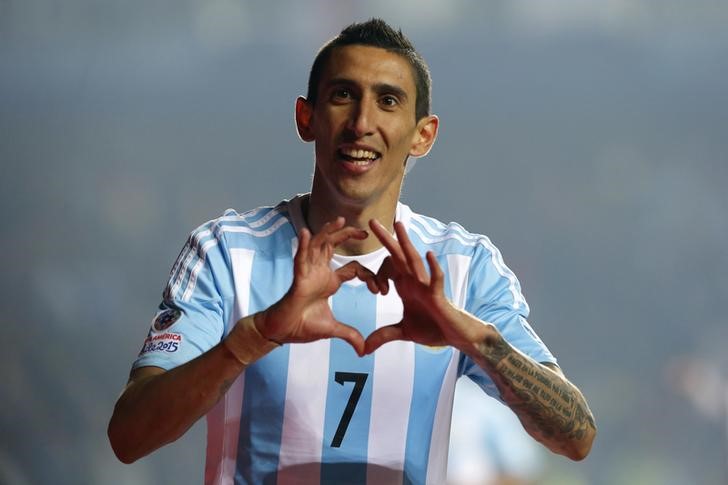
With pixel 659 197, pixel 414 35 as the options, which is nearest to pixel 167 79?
pixel 414 35

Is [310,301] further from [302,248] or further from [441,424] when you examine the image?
[441,424]

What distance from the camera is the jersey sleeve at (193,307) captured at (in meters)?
1.74

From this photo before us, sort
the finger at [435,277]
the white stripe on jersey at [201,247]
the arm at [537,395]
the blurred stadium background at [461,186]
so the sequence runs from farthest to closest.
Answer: the blurred stadium background at [461,186] < the white stripe on jersey at [201,247] < the arm at [537,395] < the finger at [435,277]

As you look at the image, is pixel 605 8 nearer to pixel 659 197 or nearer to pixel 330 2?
pixel 659 197

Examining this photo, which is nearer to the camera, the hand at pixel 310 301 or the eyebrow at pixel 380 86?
the hand at pixel 310 301

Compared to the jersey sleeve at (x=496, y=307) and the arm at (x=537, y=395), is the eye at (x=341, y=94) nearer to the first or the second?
the jersey sleeve at (x=496, y=307)

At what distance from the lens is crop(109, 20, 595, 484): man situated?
67.6 inches

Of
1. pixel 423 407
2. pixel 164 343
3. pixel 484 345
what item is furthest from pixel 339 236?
pixel 423 407

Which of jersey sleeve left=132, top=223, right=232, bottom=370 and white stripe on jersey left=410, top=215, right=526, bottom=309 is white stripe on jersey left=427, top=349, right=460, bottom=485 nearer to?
white stripe on jersey left=410, top=215, right=526, bottom=309

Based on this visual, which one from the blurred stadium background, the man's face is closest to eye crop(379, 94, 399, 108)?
the man's face

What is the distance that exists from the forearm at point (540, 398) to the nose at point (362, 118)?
48cm

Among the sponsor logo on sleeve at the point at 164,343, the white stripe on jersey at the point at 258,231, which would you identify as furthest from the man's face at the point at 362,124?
the sponsor logo on sleeve at the point at 164,343

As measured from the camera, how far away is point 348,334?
158 cm

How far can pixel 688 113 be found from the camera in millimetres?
3391
